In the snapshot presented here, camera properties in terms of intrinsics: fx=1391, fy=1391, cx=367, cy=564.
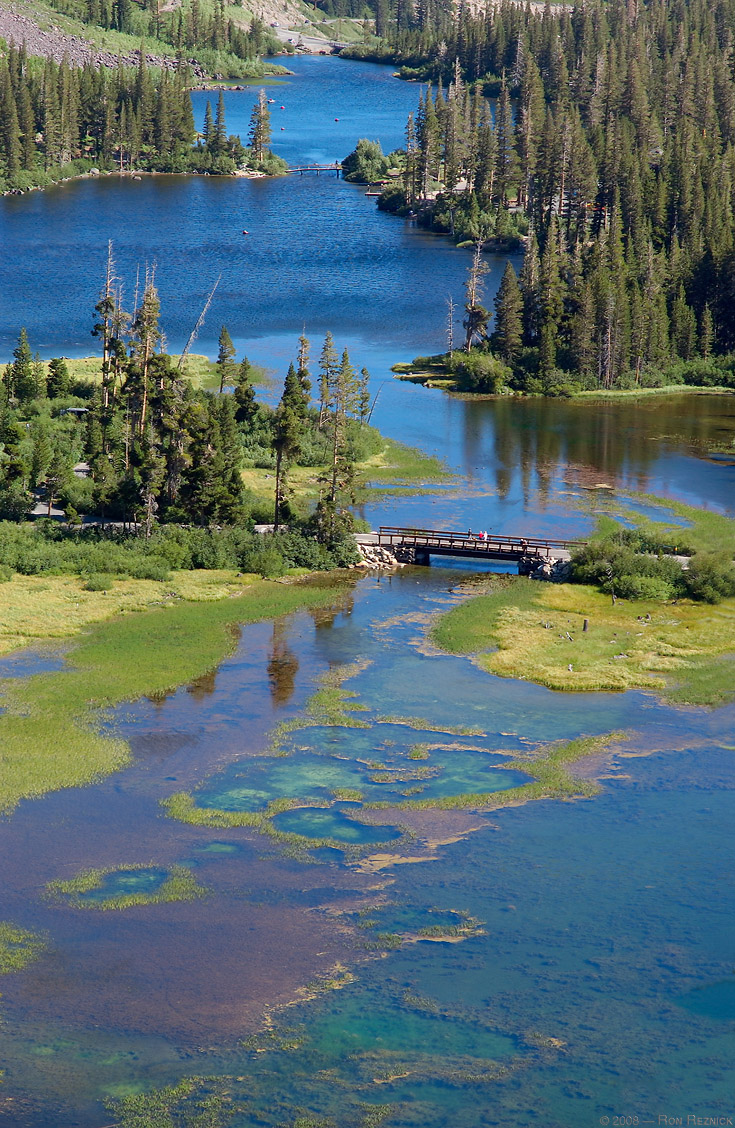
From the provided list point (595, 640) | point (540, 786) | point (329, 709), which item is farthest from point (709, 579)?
point (329, 709)

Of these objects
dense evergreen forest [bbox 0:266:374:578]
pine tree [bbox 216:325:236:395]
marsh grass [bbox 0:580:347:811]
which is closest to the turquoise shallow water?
marsh grass [bbox 0:580:347:811]

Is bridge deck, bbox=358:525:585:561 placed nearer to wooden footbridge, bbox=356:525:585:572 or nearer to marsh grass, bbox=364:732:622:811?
wooden footbridge, bbox=356:525:585:572

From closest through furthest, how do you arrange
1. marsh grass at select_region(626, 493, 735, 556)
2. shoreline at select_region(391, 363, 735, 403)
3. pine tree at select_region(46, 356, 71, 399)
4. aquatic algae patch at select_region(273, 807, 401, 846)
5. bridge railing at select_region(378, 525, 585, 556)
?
aquatic algae patch at select_region(273, 807, 401, 846) < bridge railing at select_region(378, 525, 585, 556) < marsh grass at select_region(626, 493, 735, 556) < pine tree at select_region(46, 356, 71, 399) < shoreline at select_region(391, 363, 735, 403)

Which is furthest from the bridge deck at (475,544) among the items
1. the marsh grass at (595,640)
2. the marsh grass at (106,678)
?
the marsh grass at (106,678)

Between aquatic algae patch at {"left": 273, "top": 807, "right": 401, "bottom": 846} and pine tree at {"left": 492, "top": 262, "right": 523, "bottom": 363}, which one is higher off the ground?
pine tree at {"left": 492, "top": 262, "right": 523, "bottom": 363}

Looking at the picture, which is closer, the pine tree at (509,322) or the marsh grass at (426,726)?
the marsh grass at (426,726)

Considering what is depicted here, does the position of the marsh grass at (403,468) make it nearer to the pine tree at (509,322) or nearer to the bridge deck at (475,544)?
the bridge deck at (475,544)

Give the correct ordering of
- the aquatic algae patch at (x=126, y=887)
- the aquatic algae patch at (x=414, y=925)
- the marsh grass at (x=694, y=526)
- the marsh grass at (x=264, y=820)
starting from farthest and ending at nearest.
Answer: the marsh grass at (x=694, y=526)
the marsh grass at (x=264, y=820)
the aquatic algae patch at (x=126, y=887)
the aquatic algae patch at (x=414, y=925)

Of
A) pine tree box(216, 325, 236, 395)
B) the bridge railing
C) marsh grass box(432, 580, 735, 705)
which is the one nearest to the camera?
marsh grass box(432, 580, 735, 705)

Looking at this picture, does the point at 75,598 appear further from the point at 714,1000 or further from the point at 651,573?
the point at 714,1000
